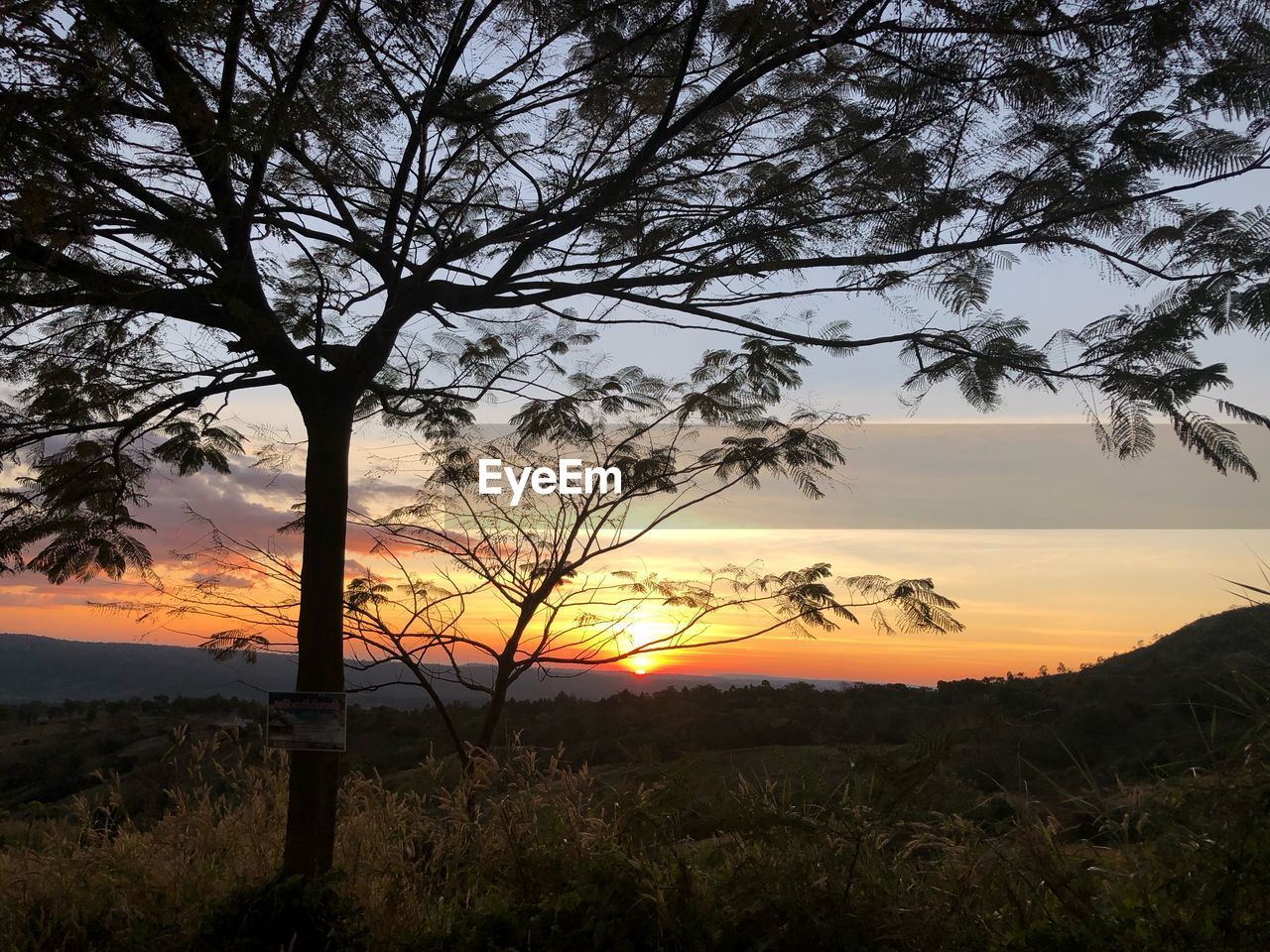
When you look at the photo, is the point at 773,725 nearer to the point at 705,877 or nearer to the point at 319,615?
the point at 319,615

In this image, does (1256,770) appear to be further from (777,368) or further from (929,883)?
(777,368)

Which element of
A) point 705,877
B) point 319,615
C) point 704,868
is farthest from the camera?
point 319,615

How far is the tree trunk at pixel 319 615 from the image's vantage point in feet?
18.9

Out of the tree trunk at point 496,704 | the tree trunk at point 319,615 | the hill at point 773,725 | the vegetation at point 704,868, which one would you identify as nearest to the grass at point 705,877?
the vegetation at point 704,868

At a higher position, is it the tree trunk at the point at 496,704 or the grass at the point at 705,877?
the tree trunk at the point at 496,704

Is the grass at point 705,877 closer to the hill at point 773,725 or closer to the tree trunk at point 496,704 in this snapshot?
the tree trunk at point 496,704

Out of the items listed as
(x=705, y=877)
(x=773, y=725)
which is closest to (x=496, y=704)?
(x=705, y=877)

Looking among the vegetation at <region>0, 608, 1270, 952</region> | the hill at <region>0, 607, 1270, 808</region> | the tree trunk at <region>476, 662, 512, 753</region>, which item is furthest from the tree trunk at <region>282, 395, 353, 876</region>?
the hill at <region>0, 607, 1270, 808</region>

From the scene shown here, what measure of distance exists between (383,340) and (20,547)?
320 centimetres

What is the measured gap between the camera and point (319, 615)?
605cm

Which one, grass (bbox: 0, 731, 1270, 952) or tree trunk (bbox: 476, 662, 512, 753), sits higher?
tree trunk (bbox: 476, 662, 512, 753)

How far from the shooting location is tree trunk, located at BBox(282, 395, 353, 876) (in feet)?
18.9

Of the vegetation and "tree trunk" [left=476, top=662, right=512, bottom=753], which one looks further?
"tree trunk" [left=476, top=662, right=512, bottom=753]

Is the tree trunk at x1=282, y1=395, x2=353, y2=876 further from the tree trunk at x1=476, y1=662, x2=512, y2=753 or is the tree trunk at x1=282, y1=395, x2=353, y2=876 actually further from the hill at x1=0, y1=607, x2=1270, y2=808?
the hill at x1=0, y1=607, x2=1270, y2=808
